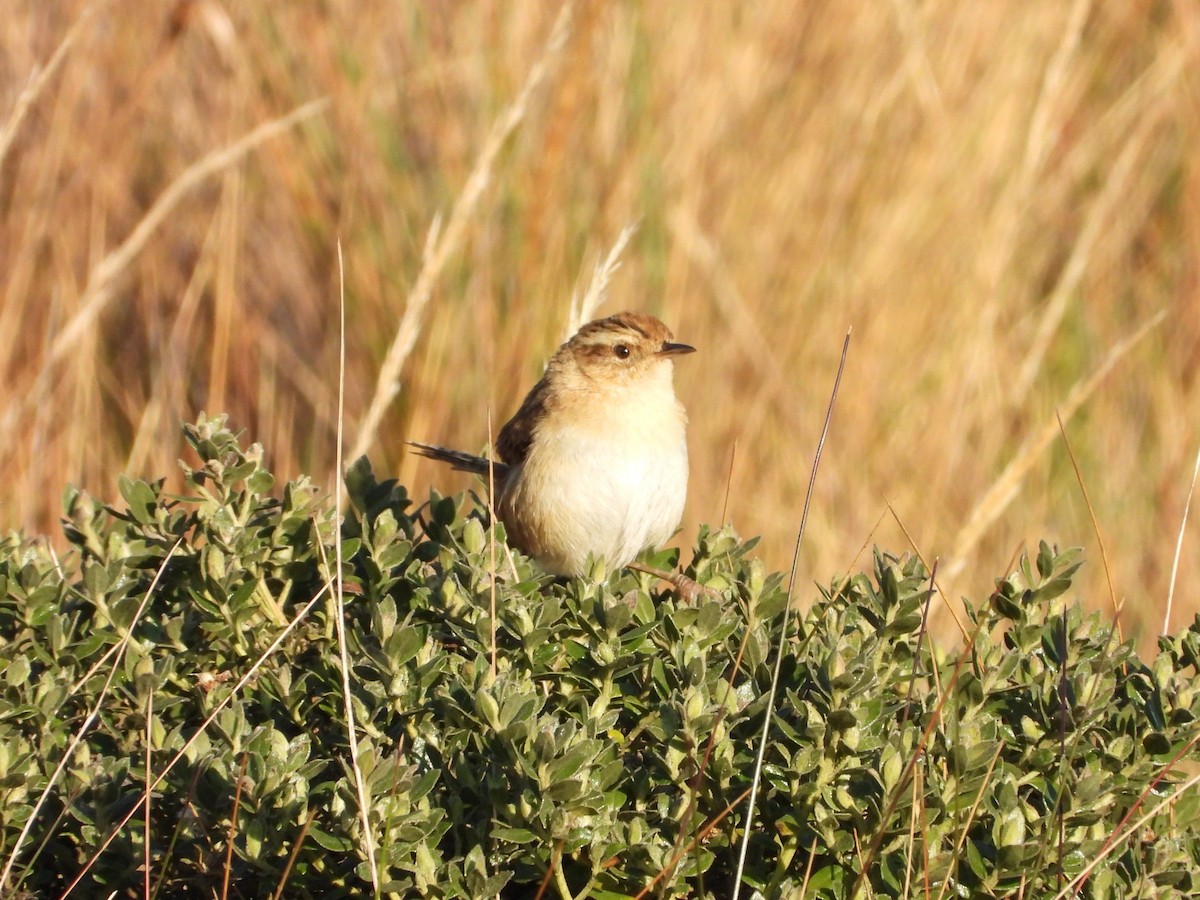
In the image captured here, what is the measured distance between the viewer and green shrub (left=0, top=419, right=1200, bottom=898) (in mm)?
2141

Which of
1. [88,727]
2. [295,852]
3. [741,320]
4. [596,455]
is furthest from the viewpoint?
[741,320]

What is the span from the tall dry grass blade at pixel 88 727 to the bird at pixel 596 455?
1.21m

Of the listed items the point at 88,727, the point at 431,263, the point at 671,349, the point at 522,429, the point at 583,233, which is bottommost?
the point at 88,727

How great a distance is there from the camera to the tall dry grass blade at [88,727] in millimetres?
2090

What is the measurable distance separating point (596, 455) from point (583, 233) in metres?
1.41

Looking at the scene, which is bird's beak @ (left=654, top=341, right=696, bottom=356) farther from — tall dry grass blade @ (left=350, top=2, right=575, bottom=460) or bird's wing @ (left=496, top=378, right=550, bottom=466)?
tall dry grass blade @ (left=350, top=2, right=575, bottom=460)

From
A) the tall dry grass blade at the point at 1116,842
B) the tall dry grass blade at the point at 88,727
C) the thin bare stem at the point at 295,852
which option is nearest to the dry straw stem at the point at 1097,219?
Result: the tall dry grass blade at the point at 1116,842

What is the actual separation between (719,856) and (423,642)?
63 cm

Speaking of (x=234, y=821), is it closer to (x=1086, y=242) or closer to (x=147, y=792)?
(x=147, y=792)

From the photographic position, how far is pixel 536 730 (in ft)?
6.79

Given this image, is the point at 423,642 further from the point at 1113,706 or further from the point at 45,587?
the point at 1113,706

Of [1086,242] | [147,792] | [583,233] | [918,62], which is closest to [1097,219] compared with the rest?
[1086,242]

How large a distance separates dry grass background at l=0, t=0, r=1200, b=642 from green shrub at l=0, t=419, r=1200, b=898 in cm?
224

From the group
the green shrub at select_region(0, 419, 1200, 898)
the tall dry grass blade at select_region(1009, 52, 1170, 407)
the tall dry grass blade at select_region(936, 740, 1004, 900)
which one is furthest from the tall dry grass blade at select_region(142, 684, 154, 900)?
the tall dry grass blade at select_region(1009, 52, 1170, 407)
